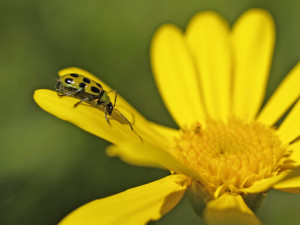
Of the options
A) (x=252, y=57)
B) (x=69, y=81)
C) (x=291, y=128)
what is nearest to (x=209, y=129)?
(x=291, y=128)

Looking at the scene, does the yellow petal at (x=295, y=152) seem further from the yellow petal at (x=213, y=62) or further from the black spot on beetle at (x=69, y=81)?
the black spot on beetle at (x=69, y=81)

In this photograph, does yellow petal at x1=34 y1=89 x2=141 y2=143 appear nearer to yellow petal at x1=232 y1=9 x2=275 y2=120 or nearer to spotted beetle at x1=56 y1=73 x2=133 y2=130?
spotted beetle at x1=56 y1=73 x2=133 y2=130

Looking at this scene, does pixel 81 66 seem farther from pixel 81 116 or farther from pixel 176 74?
pixel 81 116

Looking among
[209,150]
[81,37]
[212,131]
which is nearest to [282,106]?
[212,131]

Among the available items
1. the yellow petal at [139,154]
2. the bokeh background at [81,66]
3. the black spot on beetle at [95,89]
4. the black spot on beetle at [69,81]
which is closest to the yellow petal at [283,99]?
the bokeh background at [81,66]

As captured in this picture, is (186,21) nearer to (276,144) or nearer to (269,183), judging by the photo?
(276,144)

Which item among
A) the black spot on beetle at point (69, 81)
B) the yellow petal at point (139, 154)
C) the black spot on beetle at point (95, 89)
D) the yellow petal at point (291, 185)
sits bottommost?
the black spot on beetle at point (95, 89)
